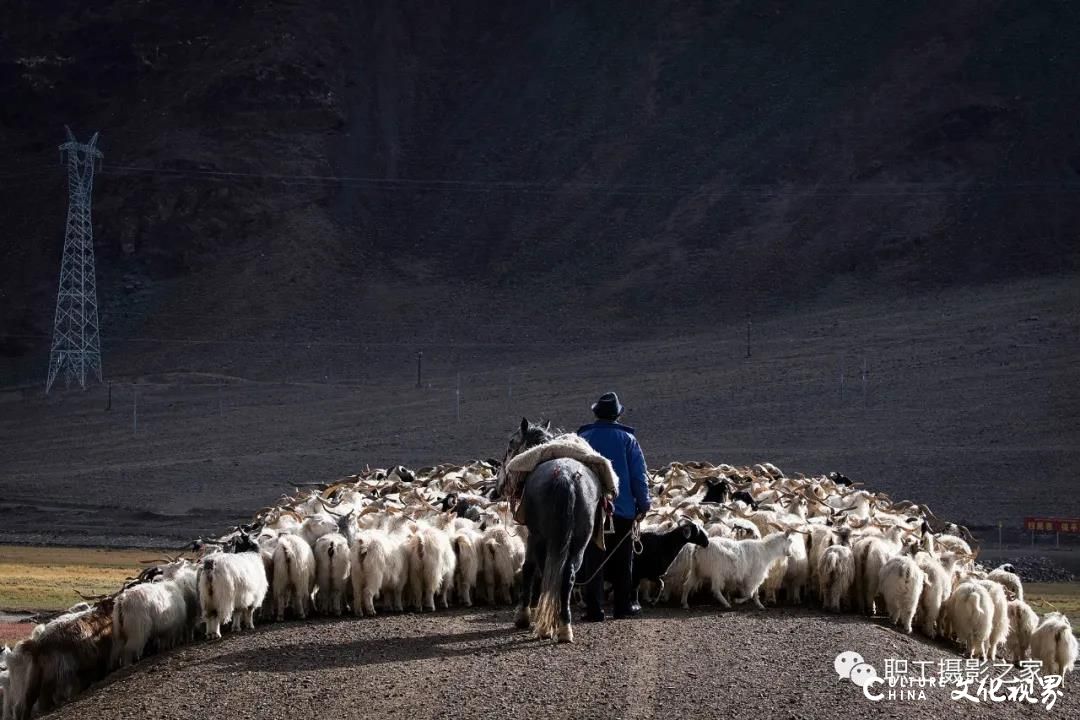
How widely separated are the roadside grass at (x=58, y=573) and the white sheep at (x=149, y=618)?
398 inches

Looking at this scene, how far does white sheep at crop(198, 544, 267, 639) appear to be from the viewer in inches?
496

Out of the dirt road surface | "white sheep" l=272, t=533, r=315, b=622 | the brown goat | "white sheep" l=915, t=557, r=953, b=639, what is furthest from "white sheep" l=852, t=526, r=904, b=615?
the brown goat

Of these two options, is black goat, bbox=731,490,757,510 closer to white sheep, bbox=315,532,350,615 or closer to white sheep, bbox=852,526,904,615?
white sheep, bbox=852,526,904,615

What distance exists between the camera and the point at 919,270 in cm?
5878

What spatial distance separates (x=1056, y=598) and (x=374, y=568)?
49.8ft

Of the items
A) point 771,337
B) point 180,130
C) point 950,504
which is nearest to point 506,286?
point 771,337

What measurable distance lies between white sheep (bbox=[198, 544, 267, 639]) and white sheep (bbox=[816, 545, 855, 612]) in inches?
203

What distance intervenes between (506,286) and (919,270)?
53.4ft

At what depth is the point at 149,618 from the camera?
1262cm

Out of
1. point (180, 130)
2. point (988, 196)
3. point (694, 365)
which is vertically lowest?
point (694, 365)

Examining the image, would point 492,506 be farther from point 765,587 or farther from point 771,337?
point 771,337

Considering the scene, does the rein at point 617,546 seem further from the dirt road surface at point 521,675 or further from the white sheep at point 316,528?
the white sheep at point 316,528

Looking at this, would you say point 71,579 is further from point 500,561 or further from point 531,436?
point 531,436

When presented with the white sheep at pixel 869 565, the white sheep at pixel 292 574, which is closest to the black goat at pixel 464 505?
the white sheep at pixel 292 574
